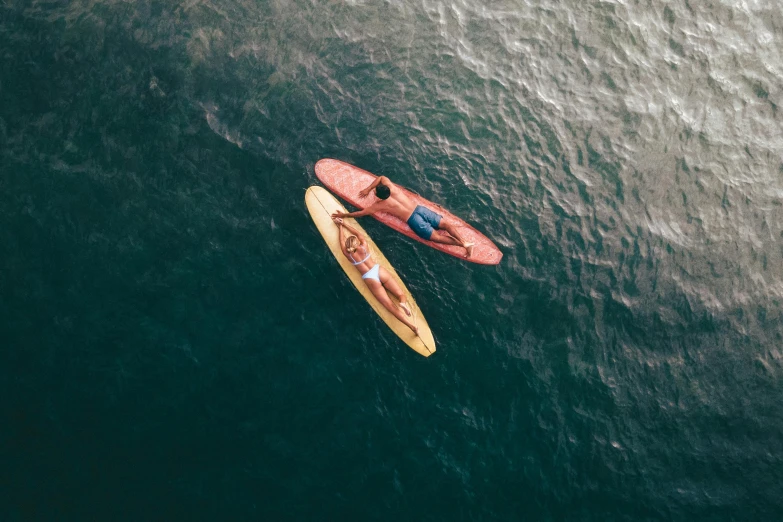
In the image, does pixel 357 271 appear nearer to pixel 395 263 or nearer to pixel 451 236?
pixel 395 263

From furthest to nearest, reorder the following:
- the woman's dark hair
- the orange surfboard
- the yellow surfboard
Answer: the orange surfboard < the yellow surfboard < the woman's dark hair

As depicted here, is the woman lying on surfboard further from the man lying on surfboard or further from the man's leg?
the man's leg

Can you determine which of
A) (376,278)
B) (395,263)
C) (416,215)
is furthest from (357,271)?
(416,215)

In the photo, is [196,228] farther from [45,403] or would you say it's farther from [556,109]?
[556,109]

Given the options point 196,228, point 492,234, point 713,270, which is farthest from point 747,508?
point 196,228

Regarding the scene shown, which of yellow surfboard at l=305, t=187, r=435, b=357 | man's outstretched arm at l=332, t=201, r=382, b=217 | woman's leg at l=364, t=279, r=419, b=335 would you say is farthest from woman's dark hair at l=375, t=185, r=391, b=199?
woman's leg at l=364, t=279, r=419, b=335

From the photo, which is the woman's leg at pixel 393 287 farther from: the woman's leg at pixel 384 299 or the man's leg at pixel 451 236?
the man's leg at pixel 451 236

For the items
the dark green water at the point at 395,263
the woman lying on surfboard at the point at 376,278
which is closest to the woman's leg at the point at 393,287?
the woman lying on surfboard at the point at 376,278
